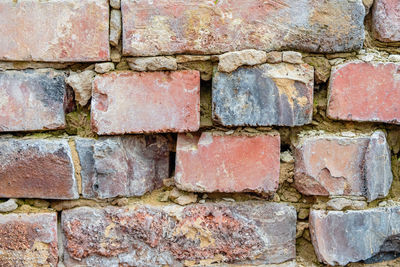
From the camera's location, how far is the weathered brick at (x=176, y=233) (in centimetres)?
103

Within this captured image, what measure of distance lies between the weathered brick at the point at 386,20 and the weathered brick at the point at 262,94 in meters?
0.19

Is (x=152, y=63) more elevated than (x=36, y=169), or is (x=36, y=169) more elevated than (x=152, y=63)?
(x=152, y=63)

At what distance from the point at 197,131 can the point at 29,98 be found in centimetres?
39

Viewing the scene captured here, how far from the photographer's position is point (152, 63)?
98 centimetres

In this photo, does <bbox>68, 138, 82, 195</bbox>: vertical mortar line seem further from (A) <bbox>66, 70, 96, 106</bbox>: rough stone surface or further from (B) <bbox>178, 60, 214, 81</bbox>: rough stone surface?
(B) <bbox>178, 60, 214, 81</bbox>: rough stone surface

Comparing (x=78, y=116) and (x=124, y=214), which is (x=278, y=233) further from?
(x=78, y=116)

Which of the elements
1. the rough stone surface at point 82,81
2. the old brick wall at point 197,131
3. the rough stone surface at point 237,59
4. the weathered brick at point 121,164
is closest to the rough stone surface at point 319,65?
the old brick wall at point 197,131

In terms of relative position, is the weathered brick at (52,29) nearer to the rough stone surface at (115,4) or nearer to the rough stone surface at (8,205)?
the rough stone surface at (115,4)

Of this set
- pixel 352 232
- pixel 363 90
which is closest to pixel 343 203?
pixel 352 232

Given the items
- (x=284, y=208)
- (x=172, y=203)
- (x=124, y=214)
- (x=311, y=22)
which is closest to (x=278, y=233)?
(x=284, y=208)

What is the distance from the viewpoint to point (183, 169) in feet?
3.34

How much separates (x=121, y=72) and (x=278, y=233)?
1.76 feet

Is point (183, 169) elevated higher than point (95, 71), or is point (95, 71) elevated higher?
point (95, 71)

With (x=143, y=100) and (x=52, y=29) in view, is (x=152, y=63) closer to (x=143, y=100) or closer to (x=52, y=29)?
(x=143, y=100)
